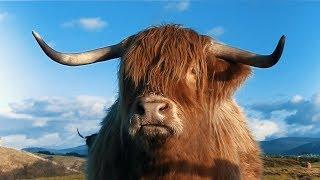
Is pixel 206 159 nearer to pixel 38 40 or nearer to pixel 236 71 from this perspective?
pixel 236 71

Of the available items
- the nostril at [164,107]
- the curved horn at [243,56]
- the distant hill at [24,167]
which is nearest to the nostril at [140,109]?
the nostril at [164,107]

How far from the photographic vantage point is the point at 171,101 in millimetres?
6680

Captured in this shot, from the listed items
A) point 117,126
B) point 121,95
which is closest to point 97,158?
point 117,126

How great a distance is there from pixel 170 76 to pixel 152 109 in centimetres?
70

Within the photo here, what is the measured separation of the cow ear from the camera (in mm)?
7531

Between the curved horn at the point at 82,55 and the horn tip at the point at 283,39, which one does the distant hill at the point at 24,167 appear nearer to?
the curved horn at the point at 82,55

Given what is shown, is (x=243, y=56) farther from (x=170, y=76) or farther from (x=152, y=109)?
(x=152, y=109)

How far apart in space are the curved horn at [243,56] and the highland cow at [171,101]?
0.01 metres

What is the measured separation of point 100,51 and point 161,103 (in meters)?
1.81

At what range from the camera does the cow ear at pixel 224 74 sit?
7.53 metres

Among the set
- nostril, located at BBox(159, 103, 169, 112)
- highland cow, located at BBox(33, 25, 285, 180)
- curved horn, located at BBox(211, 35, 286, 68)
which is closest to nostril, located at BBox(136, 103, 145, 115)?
highland cow, located at BBox(33, 25, 285, 180)

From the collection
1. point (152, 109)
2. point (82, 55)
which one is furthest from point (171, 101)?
point (82, 55)

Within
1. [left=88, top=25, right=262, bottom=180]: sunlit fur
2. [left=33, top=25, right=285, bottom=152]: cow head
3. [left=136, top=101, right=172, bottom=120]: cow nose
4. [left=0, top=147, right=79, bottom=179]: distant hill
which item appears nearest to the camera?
[left=136, top=101, right=172, bottom=120]: cow nose

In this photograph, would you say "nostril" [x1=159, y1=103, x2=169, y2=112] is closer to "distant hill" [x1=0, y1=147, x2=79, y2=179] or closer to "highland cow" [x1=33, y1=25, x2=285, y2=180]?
"highland cow" [x1=33, y1=25, x2=285, y2=180]
